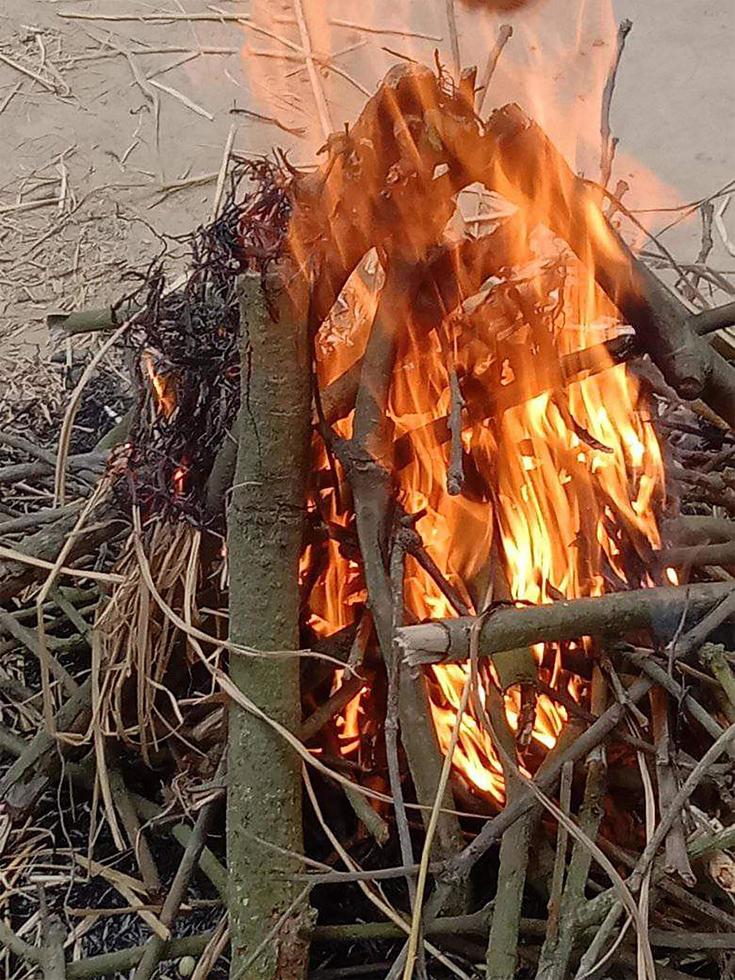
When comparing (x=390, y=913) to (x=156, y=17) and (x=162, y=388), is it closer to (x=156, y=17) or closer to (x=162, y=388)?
(x=162, y=388)

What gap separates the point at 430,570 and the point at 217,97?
249 cm

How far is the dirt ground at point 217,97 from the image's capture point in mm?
2822

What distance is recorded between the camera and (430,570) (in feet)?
3.38

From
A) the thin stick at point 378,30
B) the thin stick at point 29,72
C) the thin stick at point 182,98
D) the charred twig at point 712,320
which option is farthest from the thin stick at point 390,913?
the thin stick at point 29,72

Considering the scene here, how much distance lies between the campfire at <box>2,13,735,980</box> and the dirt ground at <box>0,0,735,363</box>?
60.6 inches

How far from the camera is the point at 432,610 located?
1118mm

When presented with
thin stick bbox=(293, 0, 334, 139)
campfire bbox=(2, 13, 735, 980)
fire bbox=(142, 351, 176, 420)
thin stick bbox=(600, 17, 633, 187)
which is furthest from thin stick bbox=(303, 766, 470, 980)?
thin stick bbox=(293, 0, 334, 139)

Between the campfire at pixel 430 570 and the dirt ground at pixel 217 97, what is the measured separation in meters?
1.54

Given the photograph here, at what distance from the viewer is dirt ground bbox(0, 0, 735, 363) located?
282 centimetres

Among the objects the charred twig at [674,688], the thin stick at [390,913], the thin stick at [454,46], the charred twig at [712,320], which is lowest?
the thin stick at [390,913]

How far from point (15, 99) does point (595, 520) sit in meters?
2.67

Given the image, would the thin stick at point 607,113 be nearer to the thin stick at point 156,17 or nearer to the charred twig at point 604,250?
the charred twig at point 604,250

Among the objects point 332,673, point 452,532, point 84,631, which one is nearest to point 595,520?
point 452,532

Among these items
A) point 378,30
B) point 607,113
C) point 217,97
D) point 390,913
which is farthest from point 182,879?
point 378,30
